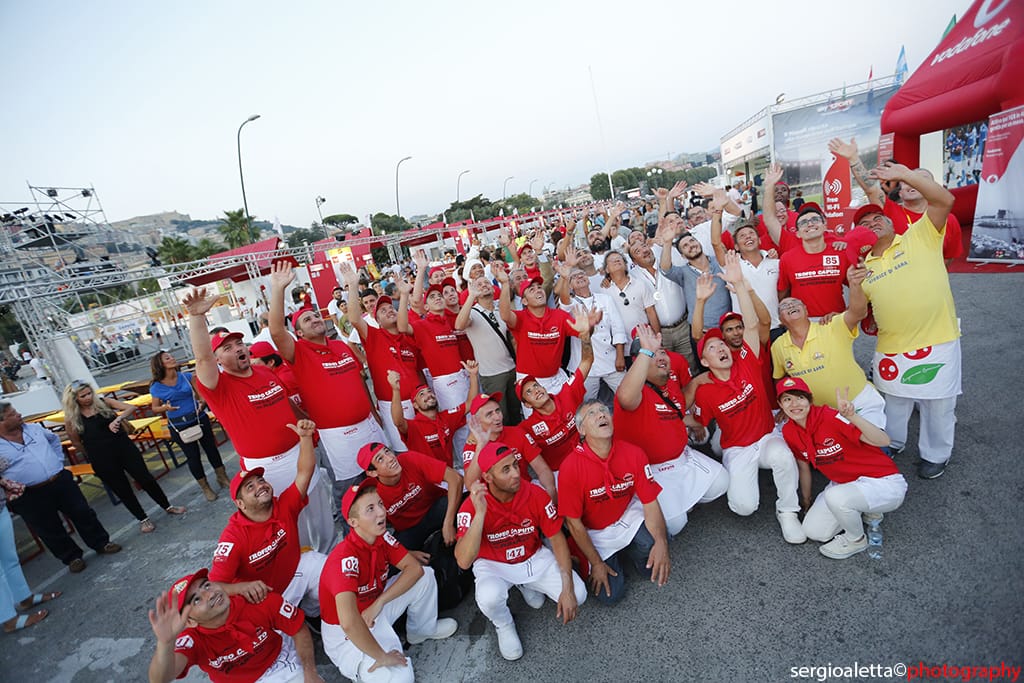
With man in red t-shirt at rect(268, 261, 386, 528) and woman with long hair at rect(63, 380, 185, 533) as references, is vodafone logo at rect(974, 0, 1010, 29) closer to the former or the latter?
man in red t-shirt at rect(268, 261, 386, 528)

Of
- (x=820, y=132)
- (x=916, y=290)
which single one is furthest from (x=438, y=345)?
(x=820, y=132)

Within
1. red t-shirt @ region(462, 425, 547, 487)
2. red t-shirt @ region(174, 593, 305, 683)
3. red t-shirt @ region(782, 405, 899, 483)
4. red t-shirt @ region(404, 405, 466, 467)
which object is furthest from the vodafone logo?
red t-shirt @ region(174, 593, 305, 683)

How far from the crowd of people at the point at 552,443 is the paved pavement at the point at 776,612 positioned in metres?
0.15

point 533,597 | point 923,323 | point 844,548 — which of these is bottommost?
point 533,597

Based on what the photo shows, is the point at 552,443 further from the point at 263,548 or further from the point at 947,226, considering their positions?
the point at 947,226

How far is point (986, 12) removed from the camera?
6754 millimetres

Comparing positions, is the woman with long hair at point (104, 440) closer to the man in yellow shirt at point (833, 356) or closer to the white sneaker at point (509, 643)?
the white sneaker at point (509, 643)

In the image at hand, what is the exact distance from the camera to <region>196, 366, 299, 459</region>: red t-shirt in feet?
10.8

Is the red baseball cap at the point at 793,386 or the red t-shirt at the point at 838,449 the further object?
the red baseball cap at the point at 793,386

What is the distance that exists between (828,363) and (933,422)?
0.86 meters

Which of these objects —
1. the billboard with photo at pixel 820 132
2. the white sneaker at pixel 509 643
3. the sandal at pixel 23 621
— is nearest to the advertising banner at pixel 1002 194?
the white sneaker at pixel 509 643

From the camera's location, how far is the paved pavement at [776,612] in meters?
2.29

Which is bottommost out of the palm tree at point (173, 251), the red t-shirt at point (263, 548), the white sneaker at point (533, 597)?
the white sneaker at point (533, 597)

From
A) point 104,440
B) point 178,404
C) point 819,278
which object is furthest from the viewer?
point 178,404
